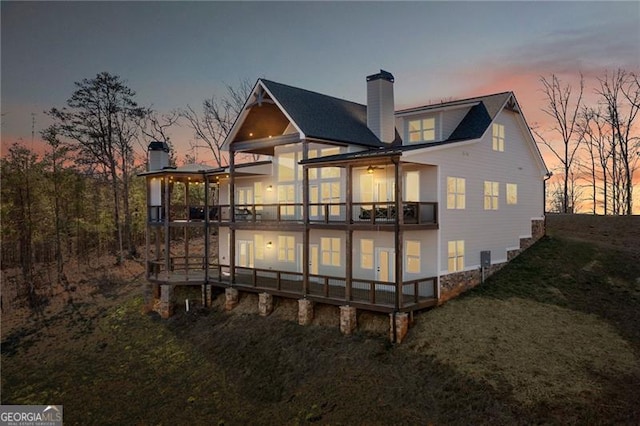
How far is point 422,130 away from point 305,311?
10.8 meters

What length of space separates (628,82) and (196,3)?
131 feet

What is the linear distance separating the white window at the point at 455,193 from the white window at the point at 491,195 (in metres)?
2.17

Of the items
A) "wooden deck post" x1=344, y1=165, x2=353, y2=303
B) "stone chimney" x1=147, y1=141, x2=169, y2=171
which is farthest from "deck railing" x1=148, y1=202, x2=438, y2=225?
"stone chimney" x1=147, y1=141, x2=169, y2=171

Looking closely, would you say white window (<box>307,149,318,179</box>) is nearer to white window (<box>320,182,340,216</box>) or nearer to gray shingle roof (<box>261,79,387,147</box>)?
white window (<box>320,182,340,216</box>)

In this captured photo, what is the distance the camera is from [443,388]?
42.3 ft

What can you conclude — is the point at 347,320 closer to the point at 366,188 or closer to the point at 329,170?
the point at 366,188

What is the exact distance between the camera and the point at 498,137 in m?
21.9

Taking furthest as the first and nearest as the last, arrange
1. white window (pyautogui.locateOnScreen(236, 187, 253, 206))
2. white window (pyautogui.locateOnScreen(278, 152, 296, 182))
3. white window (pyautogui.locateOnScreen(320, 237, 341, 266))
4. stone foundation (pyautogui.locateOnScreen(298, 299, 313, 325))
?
1. white window (pyautogui.locateOnScreen(236, 187, 253, 206))
2. white window (pyautogui.locateOnScreen(278, 152, 296, 182))
3. white window (pyautogui.locateOnScreen(320, 237, 341, 266))
4. stone foundation (pyautogui.locateOnScreen(298, 299, 313, 325))

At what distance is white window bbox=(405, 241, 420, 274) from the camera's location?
18.7 m

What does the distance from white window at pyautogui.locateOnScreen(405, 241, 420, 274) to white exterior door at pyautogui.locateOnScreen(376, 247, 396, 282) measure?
723 millimetres

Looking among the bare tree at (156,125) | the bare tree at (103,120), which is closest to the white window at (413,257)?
the bare tree at (103,120)

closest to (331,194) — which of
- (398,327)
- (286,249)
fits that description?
(286,249)

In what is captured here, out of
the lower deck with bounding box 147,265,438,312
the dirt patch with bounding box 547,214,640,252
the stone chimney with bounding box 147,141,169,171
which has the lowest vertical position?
the lower deck with bounding box 147,265,438,312

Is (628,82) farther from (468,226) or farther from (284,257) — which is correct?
(284,257)
